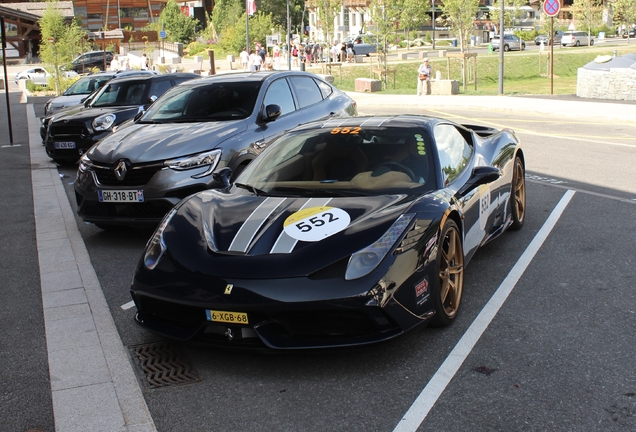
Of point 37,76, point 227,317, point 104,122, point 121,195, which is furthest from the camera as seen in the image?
point 37,76

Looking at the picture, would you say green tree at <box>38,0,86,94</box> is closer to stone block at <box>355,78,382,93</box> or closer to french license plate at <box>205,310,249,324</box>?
stone block at <box>355,78,382,93</box>

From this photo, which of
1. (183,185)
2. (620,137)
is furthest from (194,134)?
(620,137)

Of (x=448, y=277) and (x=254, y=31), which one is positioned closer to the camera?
(x=448, y=277)

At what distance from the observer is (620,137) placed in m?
14.9

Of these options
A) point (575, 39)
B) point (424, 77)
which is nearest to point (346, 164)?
point (424, 77)

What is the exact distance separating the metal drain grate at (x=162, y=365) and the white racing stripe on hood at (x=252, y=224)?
744mm

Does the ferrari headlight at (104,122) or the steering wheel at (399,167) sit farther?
the ferrari headlight at (104,122)

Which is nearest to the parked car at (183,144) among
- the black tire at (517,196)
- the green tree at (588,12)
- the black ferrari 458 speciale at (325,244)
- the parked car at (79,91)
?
the black ferrari 458 speciale at (325,244)

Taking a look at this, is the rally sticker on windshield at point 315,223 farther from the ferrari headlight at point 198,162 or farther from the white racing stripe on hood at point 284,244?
the ferrari headlight at point 198,162

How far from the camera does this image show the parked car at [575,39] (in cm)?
6788

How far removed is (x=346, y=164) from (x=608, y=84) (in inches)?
815

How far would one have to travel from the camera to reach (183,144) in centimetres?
762

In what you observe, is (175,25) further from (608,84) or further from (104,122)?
(104,122)

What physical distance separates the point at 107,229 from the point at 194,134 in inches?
60.1
